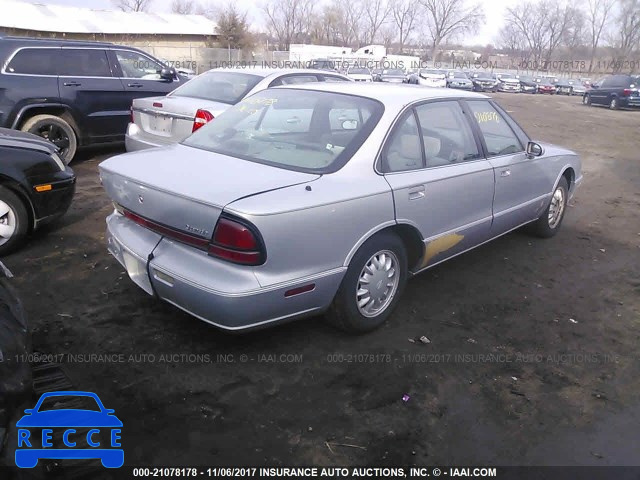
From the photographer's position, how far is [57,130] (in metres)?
7.82

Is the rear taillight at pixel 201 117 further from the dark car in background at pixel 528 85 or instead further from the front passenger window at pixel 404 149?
the dark car in background at pixel 528 85

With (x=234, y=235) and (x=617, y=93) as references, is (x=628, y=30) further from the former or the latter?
(x=234, y=235)

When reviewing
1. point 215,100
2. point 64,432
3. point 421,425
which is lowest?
point 421,425

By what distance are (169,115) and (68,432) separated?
5.16m

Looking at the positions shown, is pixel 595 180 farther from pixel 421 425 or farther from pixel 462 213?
pixel 421 425

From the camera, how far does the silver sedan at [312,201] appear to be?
9.51 ft

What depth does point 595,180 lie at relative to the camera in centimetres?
944

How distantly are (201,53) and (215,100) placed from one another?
108 ft

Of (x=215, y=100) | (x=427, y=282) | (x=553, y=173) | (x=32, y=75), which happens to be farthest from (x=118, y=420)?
(x=32, y=75)

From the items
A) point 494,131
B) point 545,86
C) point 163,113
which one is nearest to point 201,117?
point 163,113

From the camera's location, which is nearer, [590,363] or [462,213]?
[590,363]

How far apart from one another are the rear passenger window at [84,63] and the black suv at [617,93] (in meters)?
23.9

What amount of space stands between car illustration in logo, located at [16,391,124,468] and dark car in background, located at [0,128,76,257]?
2541mm

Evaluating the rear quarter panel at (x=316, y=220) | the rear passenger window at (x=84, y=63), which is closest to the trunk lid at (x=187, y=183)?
the rear quarter panel at (x=316, y=220)
